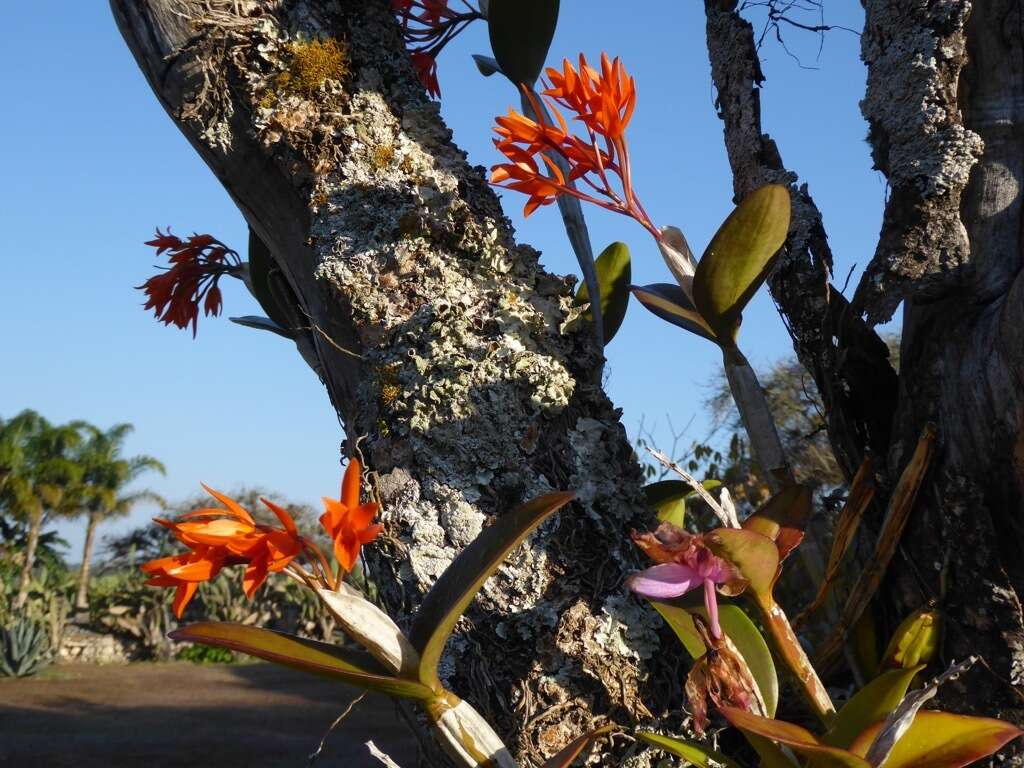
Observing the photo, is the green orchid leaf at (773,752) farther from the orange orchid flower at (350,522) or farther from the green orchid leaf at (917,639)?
the orange orchid flower at (350,522)

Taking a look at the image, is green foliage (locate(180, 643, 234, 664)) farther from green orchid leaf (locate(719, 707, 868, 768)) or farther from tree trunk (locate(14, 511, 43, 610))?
green orchid leaf (locate(719, 707, 868, 768))

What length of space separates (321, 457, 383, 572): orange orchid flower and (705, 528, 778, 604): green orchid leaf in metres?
0.37

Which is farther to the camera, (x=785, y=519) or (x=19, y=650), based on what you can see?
(x=19, y=650)

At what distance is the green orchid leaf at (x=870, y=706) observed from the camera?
0.96 metres

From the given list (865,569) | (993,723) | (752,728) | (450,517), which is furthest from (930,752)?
(450,517)

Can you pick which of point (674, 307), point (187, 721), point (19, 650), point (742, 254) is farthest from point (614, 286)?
point (19, 650)

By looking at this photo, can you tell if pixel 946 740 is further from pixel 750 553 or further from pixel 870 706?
pixel 750 553

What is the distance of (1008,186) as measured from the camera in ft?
4.31

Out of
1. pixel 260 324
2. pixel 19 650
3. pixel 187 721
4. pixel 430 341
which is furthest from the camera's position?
pixel 19 650

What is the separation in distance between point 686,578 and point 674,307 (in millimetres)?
561

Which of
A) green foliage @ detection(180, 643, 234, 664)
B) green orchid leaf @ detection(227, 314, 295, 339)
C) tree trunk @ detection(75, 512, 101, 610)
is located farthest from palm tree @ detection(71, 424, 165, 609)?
green orchid leaf @ detection(227, 314, 295, 339)

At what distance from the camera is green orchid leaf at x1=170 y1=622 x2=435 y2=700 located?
986 mm

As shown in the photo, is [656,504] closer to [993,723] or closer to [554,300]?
[554,300]

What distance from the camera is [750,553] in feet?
3.31
